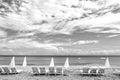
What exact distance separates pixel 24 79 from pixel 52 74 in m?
2.71

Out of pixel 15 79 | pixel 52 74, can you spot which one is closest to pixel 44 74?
pixel 52 74

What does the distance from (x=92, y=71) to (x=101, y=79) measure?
1639 millimetres

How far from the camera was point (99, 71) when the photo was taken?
35.7 ft

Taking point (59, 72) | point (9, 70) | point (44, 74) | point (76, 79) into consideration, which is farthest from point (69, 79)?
point (9, 70)

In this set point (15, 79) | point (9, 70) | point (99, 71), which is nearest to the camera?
point (15, 79)

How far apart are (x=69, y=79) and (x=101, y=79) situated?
92.1 inches

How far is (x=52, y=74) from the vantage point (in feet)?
36.8

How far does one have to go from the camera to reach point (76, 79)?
30.8 feet

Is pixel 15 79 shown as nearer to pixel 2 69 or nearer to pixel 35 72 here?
pixel 35 72

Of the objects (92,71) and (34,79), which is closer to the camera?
(34,79)

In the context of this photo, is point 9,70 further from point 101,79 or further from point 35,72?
point 101,79

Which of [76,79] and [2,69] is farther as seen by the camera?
[2,69]

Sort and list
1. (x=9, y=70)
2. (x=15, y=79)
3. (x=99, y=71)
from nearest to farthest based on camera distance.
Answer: (x=15, y=79), (x=99, y=71), (x=9, y=70)

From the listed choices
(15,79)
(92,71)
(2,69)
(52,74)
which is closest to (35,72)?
(52,74)
